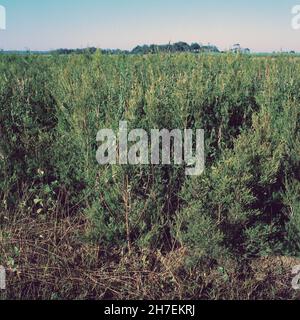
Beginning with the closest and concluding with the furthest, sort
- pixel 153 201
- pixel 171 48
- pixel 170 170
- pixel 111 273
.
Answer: pixel 111 273 → pixel 153 201 → pixel 170 170 → pixel 171 48

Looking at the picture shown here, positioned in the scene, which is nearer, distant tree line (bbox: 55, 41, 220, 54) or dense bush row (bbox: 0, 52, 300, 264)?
dense bush row (bbox: 0, 52, 300, 264)

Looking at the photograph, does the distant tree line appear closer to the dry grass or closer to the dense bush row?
the dense bush row

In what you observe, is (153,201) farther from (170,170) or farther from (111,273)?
(111,273)

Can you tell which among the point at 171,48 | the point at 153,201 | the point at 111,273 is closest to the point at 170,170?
the point at 153,201

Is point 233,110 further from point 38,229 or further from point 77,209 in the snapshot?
point 38,229

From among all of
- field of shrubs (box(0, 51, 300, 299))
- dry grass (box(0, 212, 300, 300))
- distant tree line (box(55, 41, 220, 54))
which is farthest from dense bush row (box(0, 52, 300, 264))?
distant tree line (box(55, 41, 220, 54))

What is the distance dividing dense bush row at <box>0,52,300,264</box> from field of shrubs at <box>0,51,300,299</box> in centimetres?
2

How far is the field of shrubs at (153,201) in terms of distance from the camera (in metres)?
4.45

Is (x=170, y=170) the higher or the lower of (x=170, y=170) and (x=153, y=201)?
the higher

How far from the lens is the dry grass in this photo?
434 cm

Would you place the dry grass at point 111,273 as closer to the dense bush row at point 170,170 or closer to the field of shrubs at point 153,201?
the field of shrubs at point 153,201

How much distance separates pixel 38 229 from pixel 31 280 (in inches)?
28.4

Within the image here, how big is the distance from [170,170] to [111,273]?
135 centimetres

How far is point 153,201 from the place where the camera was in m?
4.79
